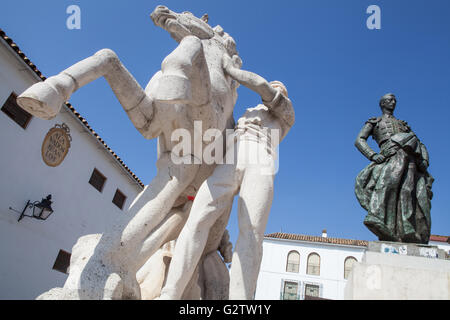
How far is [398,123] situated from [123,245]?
3981 mm

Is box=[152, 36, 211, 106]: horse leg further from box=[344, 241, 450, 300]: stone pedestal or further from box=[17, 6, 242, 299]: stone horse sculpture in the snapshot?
box=[344, 241, 450, 300]: stone pedestal

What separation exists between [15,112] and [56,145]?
64.2 inches

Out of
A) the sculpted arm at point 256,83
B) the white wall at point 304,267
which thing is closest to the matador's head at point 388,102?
the sculpted arm at point 256,83

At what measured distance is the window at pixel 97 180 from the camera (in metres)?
11.4

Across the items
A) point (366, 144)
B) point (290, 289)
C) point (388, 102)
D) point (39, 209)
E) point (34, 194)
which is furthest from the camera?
point (290, 289)

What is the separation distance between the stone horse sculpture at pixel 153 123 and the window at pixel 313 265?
25.1 meters

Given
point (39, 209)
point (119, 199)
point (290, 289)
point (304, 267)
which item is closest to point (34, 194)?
point (39, 209)

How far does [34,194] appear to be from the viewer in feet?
29.2

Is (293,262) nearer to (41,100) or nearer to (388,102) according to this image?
(388,102)

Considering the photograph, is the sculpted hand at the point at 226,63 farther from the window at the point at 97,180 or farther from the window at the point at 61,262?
the window at the point at 97,180

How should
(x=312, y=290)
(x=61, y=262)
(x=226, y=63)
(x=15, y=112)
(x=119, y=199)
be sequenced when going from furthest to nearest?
(x=312, y=290)
(x=119, y=199)
(x=61, y=262)
(x=15, y=112)
(x=226, y=63)

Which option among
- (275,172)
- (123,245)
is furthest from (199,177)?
(123,245)
